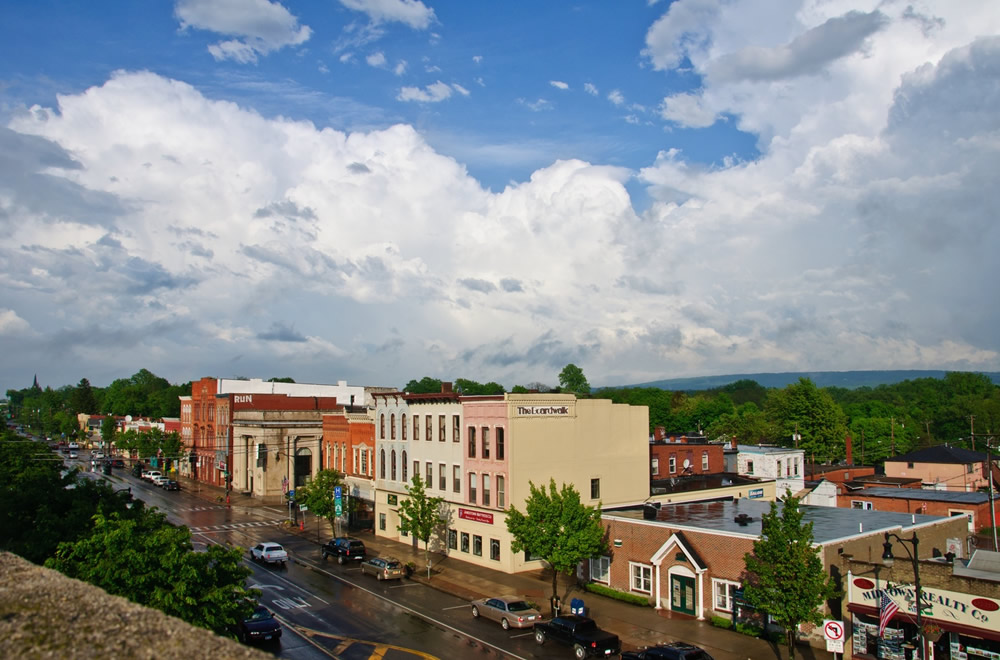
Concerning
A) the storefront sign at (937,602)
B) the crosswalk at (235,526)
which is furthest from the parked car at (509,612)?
the crosswalk at (235,526)

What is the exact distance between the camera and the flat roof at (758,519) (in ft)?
119

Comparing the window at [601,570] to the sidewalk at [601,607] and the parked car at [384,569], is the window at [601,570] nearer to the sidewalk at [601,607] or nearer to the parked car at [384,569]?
the sidewalk at [601,607]

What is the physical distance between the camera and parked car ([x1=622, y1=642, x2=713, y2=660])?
27375mm

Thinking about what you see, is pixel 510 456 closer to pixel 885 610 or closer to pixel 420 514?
pixel 420 514

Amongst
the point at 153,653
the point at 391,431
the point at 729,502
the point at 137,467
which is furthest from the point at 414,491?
the point at 137,467

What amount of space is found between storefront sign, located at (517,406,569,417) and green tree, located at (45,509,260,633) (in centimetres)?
2492

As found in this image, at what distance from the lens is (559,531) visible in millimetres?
38094

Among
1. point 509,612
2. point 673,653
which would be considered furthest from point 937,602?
point 509,612

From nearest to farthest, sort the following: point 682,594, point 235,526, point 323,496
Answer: point 682,594
point 323,496
point 235,526

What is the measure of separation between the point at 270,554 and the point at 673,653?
32.6 m

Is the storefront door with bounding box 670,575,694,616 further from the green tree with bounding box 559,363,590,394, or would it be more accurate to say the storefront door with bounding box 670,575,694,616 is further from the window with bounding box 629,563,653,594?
the green tree with bounding box 559,363,590,394

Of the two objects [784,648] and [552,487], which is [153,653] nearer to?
[784,648]

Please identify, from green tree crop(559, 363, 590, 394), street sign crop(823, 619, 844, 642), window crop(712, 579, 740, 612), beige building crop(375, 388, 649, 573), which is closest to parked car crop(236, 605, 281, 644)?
beige building crop(375, 388, 649, 573)

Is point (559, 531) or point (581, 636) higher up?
point (559, 531)
